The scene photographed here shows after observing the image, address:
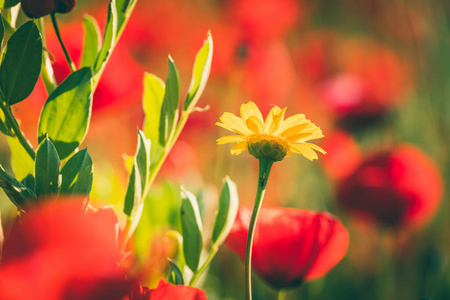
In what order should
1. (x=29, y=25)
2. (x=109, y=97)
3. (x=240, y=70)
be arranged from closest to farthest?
(x=29, y=25) < (x=109, y=97) < (x=240, y=70)

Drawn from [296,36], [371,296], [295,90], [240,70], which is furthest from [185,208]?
[296,36]

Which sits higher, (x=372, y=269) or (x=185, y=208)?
(x=185, y=208)

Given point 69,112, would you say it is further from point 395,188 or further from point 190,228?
point 395,188

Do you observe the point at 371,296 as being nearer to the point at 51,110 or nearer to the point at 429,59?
the point at 429,59

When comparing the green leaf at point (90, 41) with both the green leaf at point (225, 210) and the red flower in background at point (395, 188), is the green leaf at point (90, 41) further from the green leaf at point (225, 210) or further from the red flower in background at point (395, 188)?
the red flower in background at point (395, 188)

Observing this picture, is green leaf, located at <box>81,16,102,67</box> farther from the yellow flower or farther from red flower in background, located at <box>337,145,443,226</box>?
red flower in background, located at <box>337,145,443,226</box>

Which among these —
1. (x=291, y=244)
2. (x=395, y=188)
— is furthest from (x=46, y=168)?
(x=395, y=188)

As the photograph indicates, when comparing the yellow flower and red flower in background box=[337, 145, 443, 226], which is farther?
red flower in background box=[337, 145, 443, 226]

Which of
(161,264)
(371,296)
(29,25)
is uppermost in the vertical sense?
(29,25)

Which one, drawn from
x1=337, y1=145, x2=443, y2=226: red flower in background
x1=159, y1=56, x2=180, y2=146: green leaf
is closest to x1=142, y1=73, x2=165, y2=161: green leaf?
x1=159, y1=56, x2=180, y2=146: green leaf
